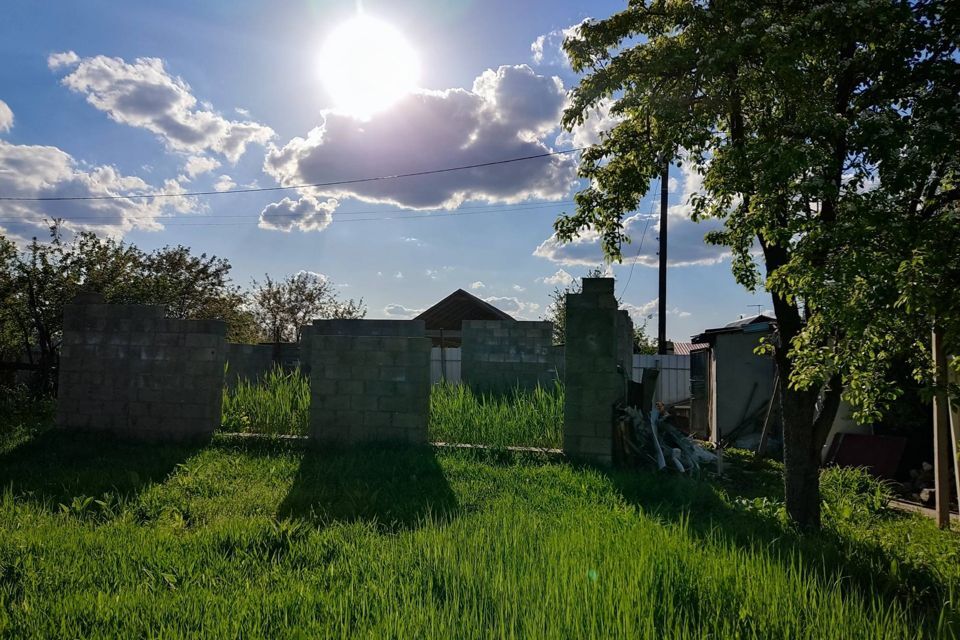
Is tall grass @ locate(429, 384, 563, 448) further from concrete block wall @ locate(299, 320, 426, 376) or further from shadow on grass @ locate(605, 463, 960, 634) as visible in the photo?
concrete block wall @ locate(299, 320, 426, 376)

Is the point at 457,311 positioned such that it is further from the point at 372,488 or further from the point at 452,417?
the point at 372,488

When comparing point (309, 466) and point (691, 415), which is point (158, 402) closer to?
point (309, 466)

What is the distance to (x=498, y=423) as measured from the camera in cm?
906

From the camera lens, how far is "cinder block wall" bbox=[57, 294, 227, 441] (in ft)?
30.6

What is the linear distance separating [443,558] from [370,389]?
17.1 ft

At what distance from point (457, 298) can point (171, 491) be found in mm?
23278

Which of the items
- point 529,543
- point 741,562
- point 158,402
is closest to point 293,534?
point 529,543

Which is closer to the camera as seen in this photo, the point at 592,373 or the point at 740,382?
the point at 592,373

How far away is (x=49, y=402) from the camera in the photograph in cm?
1178

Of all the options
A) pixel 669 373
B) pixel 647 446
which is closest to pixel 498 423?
pixel 647 446

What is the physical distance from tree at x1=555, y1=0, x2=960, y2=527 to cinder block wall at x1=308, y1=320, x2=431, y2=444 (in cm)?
419

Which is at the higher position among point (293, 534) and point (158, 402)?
point (158, 402)

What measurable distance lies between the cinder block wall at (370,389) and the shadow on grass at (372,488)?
0.35m

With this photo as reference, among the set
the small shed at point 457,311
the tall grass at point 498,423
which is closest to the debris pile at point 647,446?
the tall grass at point 498,423
